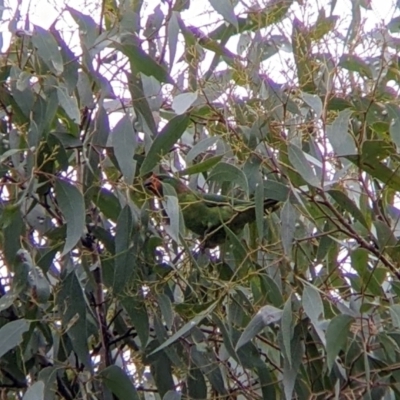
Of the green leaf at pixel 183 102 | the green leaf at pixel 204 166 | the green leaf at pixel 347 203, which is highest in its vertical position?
the green leaf at pixel 183 102

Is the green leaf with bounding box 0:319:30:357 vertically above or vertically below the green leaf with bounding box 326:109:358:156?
below

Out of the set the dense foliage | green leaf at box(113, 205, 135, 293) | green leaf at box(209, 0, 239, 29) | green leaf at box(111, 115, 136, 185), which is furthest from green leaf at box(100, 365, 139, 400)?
green leaf at box(209, 0, 239, 29)

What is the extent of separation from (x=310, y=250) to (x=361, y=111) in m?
0.22

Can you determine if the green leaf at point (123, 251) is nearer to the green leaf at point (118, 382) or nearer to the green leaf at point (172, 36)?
the green leaf at point (118, 382)

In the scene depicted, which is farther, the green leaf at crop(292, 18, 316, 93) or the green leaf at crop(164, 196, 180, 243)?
the green leaf at crop(292, 18, 316, 93)

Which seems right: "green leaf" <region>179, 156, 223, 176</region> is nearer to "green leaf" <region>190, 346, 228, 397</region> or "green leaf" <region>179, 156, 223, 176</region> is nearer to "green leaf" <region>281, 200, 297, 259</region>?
"green leaf" <region>281, 200, 297, 259</region>

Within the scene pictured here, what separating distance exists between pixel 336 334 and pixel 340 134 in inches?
9.4

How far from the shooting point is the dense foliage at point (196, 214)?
1.06 meters

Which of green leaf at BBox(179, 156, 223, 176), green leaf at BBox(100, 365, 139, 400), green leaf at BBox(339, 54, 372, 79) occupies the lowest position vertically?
green leaf at BBox(100, 365, 139, 400)

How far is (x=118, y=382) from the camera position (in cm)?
108

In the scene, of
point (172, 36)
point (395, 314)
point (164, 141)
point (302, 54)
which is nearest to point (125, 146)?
point (164, 141)

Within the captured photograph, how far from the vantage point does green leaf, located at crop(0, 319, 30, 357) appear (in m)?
1.06

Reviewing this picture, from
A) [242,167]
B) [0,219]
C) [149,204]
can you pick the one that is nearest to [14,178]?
[0,219]

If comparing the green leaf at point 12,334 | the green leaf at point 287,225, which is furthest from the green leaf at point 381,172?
the green leaf at point 12,334
